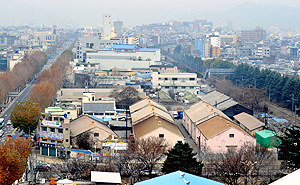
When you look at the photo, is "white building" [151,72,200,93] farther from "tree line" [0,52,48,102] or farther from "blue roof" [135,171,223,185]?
"blue roof" [135,171,223,185]

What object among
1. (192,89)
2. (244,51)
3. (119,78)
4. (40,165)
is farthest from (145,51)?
(40,165)

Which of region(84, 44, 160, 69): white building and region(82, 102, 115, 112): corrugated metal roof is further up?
region(84, 44, 160, 69): white building

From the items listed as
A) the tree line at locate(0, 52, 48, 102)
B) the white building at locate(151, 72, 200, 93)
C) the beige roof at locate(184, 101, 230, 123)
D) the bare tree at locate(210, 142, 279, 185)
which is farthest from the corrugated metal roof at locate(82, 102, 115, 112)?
the bare tree at locate(210, 142, 279, 185)

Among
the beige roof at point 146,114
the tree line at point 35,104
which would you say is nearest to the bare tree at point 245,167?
the beige roof at point 146,114

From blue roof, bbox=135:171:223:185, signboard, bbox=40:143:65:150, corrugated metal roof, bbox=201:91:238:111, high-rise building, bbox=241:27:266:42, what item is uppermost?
high-rise building, bbox=241:27:266:42

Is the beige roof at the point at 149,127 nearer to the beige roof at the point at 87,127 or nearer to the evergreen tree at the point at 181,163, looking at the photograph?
the beige roof at the point at 87,127

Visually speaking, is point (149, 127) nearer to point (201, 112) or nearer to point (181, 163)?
point (201, 112)
